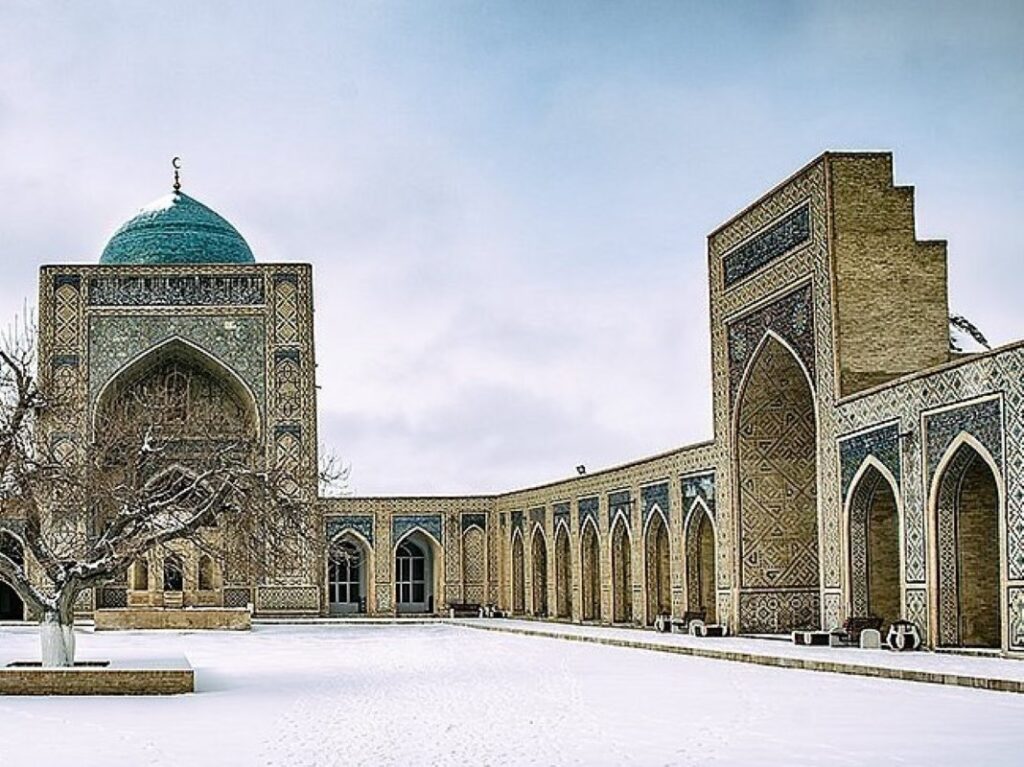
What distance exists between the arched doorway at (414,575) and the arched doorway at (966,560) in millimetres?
17135

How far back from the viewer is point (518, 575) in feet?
92.0

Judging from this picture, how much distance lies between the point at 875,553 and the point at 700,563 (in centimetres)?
456

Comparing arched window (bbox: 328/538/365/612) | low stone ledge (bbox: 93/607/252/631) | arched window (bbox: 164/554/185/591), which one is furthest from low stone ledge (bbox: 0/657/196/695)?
arched window (bbox: 328/538/365/612)

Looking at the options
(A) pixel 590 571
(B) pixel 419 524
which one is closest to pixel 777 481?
(A) pixel 590 571

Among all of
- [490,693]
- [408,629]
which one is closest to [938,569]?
[490,693]

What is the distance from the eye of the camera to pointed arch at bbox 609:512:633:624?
22.5 metres

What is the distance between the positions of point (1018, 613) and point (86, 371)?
717 inches

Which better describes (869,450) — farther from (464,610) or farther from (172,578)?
(172,578)

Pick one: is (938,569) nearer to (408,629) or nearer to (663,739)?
(663,739)

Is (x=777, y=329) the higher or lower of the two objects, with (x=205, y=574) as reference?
higher

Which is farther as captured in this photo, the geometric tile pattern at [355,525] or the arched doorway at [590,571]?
the geometric tile pattern at [355,525]

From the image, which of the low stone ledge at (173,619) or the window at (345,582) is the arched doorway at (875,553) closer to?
the low stone ledge at (173,619)

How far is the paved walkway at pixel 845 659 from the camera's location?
10203 mm

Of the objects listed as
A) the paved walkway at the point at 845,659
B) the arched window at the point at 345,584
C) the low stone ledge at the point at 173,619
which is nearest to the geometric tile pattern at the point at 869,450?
the paved walkway at the point at 845,659
